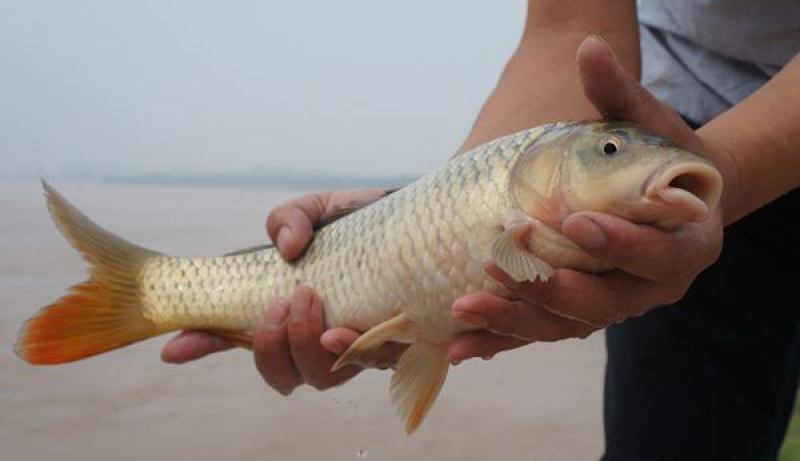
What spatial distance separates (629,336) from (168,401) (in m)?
2.23

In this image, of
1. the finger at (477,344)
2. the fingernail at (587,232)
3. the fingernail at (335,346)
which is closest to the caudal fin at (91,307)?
the fingernail at (335,346)

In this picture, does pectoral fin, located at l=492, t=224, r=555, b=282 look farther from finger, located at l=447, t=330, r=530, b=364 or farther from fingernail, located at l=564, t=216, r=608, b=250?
finger, located at l=447, t=330, r=530, b=364

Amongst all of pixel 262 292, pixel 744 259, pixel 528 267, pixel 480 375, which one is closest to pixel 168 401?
pixel 480 375

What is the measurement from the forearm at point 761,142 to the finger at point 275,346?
90cm

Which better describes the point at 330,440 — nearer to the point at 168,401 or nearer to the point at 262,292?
the point at 168,401

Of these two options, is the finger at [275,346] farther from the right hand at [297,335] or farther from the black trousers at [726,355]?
the black trousers at [726,355]

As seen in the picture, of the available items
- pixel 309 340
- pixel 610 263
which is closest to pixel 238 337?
pixel 309 340

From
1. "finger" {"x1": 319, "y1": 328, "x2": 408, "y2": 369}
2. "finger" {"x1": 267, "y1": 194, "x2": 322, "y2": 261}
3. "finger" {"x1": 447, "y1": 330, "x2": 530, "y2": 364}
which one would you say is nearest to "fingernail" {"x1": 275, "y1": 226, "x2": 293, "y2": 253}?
"finger" {"x1": 267, "y1": 194, "x2": 322, "y2": 261}

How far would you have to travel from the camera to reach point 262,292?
1872mm

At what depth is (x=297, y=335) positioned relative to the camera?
5.69 feet

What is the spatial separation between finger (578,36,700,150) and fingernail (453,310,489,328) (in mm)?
361

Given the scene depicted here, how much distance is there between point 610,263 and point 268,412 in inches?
101

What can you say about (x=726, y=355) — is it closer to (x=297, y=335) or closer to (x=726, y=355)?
(x=726, y=355)

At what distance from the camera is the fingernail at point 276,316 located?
1.77 metres
